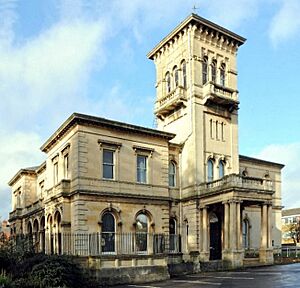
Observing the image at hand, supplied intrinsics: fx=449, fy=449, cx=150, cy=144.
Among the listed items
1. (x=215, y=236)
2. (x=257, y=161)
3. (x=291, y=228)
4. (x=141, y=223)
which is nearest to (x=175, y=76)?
(x=257, y=161)

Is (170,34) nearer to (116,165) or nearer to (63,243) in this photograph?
(116,165)

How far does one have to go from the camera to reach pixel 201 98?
1489 inches

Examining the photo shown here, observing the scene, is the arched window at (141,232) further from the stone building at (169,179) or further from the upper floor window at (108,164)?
the upper floor window at (108,164)

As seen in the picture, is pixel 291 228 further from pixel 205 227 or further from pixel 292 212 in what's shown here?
pixel 205 227

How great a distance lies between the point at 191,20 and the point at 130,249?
19603 mm

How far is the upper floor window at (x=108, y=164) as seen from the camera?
3120 cm

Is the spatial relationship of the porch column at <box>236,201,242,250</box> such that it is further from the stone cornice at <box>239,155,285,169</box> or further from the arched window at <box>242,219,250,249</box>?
the stone cornice at <box>239,155,285,169</box>

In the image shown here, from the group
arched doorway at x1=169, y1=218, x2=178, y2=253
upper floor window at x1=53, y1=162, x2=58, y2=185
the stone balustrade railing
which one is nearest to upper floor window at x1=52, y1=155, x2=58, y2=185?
upper floor window at x1=53, y1=162, x2=58, y2=185

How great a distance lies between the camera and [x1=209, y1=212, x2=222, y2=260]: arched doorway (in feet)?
121

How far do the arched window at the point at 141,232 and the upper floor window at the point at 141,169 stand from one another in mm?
2587

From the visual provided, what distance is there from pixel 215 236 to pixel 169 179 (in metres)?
6.14

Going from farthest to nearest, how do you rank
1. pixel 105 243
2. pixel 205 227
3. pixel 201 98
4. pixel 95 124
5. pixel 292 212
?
pixel 292 212
pixel 201 98
pixel 205 227
pixel 95 124
pixel 105 243

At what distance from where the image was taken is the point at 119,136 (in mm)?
32094

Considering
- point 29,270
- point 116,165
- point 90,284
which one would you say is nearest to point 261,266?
point 116,165
